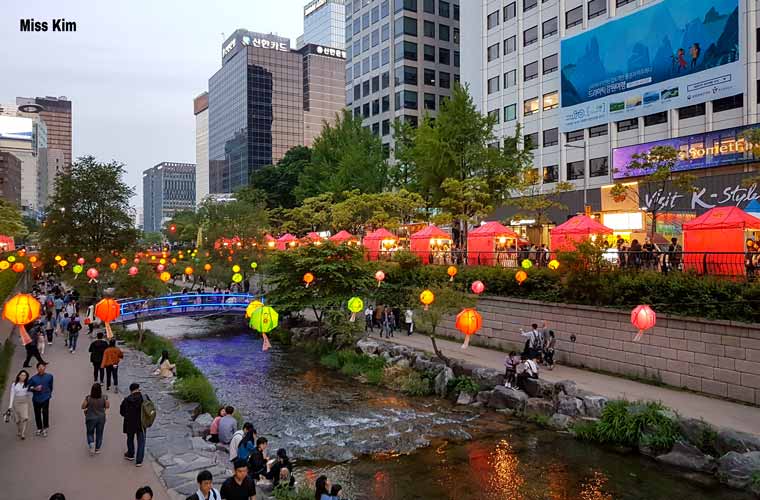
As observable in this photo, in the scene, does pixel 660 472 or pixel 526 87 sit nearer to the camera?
pixel 660 472

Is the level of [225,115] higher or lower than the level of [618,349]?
higher

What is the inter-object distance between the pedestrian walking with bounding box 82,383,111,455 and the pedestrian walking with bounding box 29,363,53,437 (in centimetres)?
180

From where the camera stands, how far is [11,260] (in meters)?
37.1

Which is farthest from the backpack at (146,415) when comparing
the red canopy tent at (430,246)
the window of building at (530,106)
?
the window of building at (530,106)

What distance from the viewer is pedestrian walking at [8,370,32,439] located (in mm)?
12453

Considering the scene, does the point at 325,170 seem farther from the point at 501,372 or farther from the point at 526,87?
the point at 501,372

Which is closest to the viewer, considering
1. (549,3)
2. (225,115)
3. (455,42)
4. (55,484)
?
(55,484)

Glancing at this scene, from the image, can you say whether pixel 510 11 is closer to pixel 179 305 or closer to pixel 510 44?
pixel 510 44

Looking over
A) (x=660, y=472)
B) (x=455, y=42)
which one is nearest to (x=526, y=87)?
(x=455, y=42)

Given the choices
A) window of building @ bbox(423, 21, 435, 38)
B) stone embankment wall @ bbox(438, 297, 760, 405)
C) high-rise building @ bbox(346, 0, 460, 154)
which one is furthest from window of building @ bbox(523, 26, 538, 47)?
stone embankment wall @ bbox(438, 297, 760, 405)

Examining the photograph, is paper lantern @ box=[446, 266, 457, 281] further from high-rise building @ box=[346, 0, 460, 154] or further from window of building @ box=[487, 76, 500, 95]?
high-rise building @ box=[346, 0, 460, 154]

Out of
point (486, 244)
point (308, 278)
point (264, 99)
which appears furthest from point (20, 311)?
point (264, 99)

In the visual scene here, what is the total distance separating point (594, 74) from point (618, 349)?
96.5 feet

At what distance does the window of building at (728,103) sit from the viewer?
113 ft
